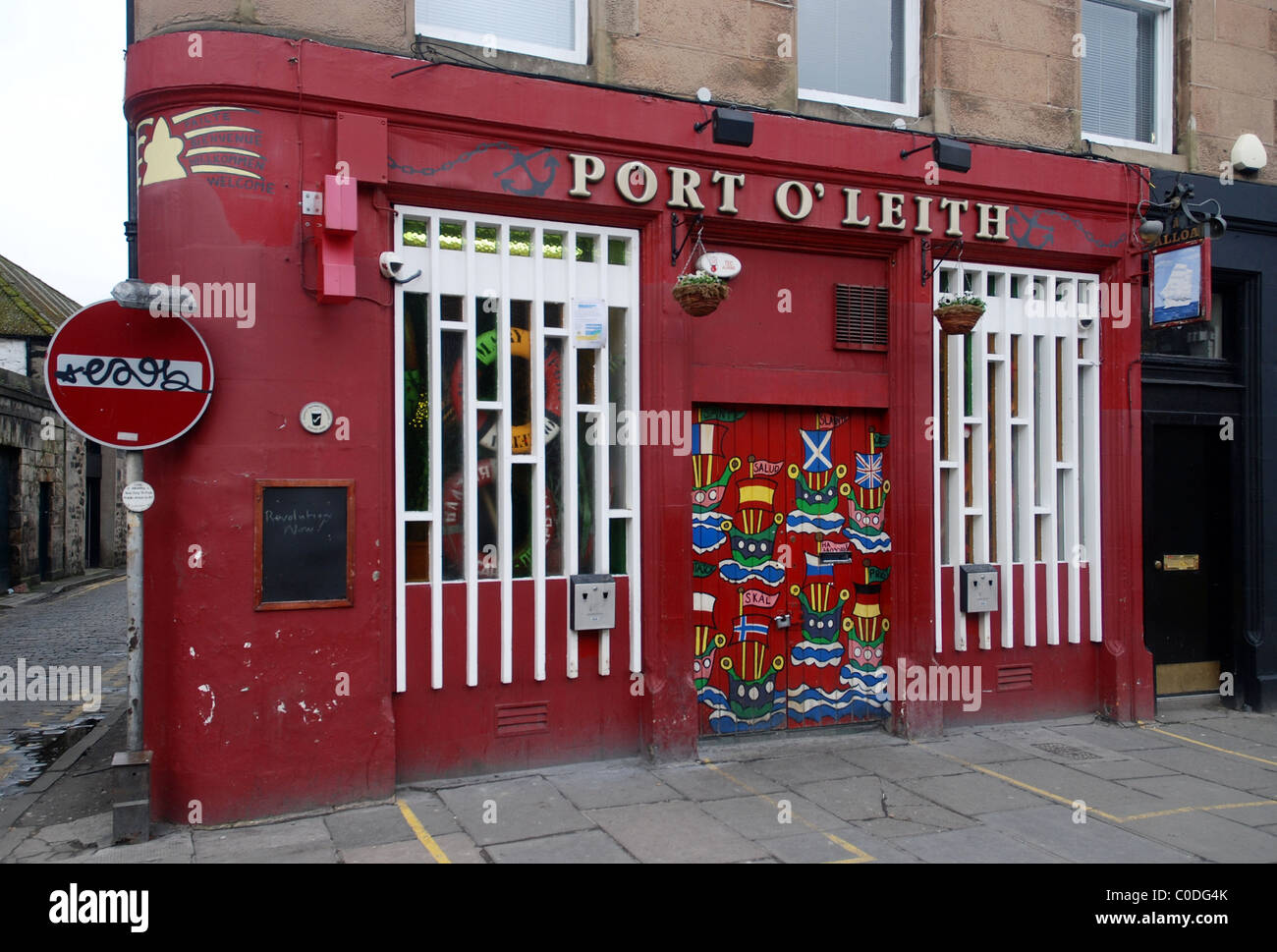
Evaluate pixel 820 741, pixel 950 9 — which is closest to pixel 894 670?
pixel 820 741

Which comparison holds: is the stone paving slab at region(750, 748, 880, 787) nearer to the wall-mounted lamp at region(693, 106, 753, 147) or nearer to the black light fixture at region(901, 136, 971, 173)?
the wall-mounted lamp at region(693, 106, 753, 147)

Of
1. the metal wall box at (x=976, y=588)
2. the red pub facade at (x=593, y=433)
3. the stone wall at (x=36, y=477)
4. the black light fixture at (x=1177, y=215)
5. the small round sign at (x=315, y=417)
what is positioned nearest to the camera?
the red pub facade at (x=593, y=433)

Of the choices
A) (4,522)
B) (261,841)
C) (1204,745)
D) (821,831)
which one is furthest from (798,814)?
(4,522)

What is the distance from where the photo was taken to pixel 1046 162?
8.82m

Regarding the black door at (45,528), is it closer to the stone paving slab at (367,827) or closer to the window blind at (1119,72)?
the stone paving slab at (367,827)

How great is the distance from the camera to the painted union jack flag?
8.39 meters

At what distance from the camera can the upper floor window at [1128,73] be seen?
9.60 metres

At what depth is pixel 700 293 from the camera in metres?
7.08

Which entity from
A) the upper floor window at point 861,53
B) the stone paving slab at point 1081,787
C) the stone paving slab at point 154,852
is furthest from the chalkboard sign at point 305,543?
the upper floor window at point 861,53

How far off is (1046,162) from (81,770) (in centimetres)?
907

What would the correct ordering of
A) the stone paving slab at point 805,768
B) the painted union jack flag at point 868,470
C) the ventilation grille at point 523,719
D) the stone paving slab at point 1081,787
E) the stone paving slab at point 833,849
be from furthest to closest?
the painted union jack flag at point 868,470 → the stone paving slab at point 805,768 → the ventilation grille at point 523,719 → the stone paving slab at point 1081,787 → the stone paving slab at point 833,849

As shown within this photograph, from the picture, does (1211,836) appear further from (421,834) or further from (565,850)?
(421,834)

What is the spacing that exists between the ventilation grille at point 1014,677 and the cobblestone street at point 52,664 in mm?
7540

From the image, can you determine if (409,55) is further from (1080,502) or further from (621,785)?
(1080,502)
